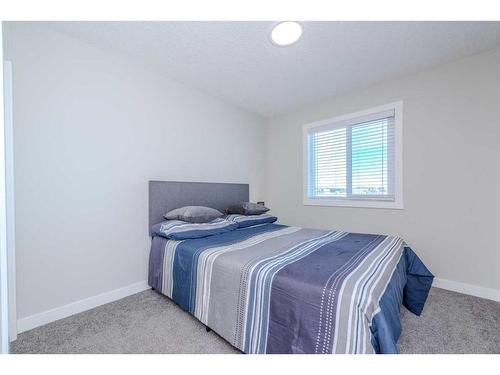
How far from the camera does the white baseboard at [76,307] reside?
1505mm

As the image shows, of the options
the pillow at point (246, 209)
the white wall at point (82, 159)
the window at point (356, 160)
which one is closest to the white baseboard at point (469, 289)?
the window at point (356, 160)

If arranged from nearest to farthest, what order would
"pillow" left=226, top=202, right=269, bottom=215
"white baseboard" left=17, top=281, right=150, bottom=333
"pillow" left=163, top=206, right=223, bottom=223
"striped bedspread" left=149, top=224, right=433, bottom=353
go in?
"striped bedspread" left=149, top=224, right=433, bottom=353 < "white baseboard" left=17, top=281, right=150, bottom=333 < "pillow" left=163, top=206, right=223, bottom=223 < "pillow" left=226, top=202, right=269, bottom=215

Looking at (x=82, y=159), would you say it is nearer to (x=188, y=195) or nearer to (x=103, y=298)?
(x=188, y=195)

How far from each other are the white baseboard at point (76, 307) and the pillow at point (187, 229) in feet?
1.91

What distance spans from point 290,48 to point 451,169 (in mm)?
1994

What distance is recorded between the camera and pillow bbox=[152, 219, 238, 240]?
1.86 metres

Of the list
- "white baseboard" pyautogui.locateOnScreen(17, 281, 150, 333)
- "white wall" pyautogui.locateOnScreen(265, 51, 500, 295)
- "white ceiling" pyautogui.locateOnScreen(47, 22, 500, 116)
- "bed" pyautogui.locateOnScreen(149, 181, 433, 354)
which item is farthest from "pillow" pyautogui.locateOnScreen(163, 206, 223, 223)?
"white wall" pyautogui.locateOnScreen(265, 51, 500, 295)

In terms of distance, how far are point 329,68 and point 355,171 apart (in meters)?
1.32

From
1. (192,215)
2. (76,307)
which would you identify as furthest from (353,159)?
(76,307)

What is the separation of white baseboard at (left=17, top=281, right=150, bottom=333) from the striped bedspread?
321 mm

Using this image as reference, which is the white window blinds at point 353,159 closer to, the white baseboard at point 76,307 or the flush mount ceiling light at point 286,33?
the flush mount ceiling light at point 286,33

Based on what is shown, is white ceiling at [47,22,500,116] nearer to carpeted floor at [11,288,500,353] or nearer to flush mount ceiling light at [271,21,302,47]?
flush mount ceiling light at [271,21,302,47]
